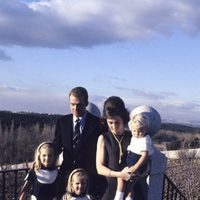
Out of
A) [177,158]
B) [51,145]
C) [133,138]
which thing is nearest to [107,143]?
[133,138]

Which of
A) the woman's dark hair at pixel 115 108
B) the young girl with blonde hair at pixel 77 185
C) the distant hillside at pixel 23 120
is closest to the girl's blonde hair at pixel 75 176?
the young girl with blonde hair at pixel 77 185

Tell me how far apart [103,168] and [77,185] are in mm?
273

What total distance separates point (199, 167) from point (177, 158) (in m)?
2.24

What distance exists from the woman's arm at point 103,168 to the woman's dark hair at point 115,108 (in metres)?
0.25

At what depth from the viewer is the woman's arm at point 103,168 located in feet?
13.6

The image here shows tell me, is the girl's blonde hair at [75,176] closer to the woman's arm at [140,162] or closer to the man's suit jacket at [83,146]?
the man's suit jacket at [83,146]

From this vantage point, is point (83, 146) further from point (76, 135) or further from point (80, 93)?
point (80, 93)

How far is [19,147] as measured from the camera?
1781 cm

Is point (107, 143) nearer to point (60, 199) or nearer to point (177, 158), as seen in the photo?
point (60, 199)

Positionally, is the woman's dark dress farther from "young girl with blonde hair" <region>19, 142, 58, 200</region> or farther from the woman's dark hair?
"young girl with blonde hair" <region>19, 142, 58, 200</region>

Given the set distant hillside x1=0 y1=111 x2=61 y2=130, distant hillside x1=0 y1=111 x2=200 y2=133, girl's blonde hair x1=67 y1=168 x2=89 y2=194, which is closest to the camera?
girl's blonde hair x1=67 y1=168 x2=89 y2=194

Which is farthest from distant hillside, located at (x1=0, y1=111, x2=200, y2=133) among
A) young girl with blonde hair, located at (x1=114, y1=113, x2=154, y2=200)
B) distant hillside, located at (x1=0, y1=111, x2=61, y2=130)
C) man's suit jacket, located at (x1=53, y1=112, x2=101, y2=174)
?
young girl with blonde hair, located at (x1=114, y1=113, x2=154, y2=200)

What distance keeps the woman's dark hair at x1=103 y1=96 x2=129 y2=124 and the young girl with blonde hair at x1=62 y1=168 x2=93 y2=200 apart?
0.56 metres

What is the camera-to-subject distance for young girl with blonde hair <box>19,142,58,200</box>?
437 cm
